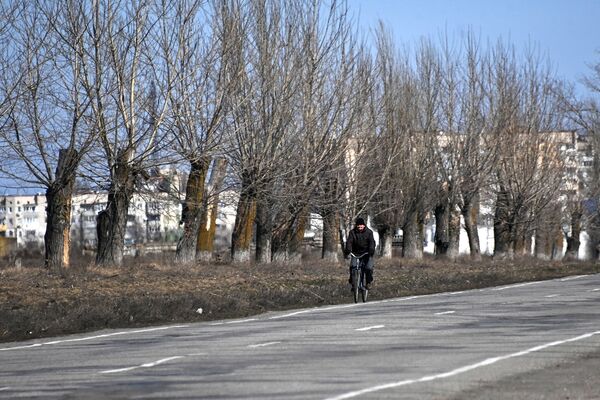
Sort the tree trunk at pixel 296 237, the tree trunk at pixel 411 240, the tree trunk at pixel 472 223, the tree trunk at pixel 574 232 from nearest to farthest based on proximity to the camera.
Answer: the tree trunk at pixel 296 237 → the tree trunk at pixel 411 240 → the tree trunk at pixel 472 223 → the tree trunk at pixel 574 232

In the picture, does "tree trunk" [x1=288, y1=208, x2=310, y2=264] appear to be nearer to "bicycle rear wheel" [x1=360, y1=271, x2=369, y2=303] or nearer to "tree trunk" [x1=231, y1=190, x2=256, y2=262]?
"tree trunk" [x1=231, y1=190, x2=256, y2=262]

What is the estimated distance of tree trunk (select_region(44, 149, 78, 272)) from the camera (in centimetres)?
3303

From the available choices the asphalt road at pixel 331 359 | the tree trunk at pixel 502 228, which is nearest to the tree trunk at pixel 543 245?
the tree trunk at pixel 502 228

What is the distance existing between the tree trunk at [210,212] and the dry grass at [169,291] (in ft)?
8.38

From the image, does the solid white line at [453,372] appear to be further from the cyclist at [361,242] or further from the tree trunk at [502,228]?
the tree trunk at [502,228]

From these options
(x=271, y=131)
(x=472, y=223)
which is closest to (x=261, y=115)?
(x=271, y=131)

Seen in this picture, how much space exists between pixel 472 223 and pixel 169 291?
1513 inches

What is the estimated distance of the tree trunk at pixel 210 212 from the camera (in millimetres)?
39750

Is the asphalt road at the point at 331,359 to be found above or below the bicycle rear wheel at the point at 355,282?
below

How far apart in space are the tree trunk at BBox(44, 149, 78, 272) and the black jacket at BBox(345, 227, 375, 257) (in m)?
10.1

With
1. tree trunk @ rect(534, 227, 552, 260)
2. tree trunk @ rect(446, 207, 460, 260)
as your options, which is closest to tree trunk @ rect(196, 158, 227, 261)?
tree trunk @ rect(446, 207, 460, 260)

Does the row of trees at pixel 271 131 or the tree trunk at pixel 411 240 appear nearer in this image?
the row of trees at pixel 271 131

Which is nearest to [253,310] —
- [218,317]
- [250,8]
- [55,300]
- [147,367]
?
[218,317]

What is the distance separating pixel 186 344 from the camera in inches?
640
